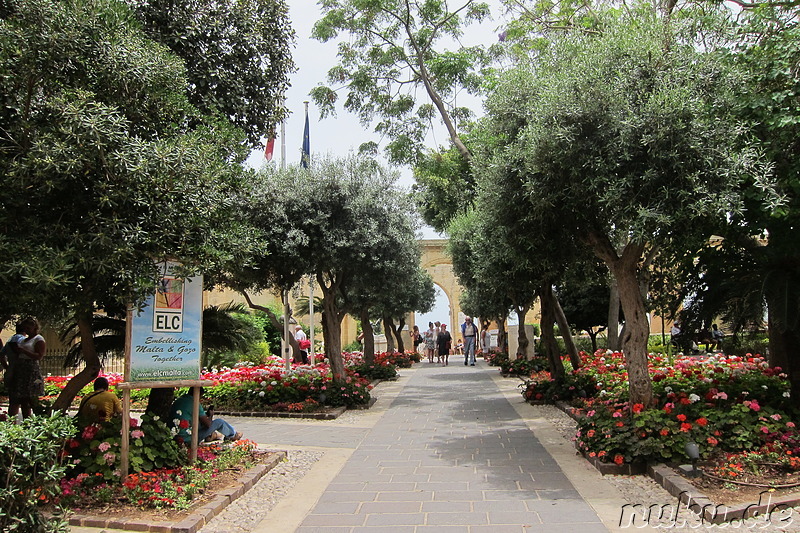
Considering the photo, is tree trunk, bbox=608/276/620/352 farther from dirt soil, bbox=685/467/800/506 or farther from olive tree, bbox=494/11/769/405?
dirt soil, bbox=685/467/800/506

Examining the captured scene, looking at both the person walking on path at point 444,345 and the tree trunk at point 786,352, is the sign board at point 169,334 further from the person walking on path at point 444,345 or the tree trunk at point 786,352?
the person walking on path at point 444,345

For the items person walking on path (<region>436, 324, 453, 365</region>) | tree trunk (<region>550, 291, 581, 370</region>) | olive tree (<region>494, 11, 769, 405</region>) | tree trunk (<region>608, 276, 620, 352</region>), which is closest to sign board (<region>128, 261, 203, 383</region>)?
olive tree (<region>494, 11, 769, 405</region>)

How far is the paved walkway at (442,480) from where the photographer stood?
15.5 feet

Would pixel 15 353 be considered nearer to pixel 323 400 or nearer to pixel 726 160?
pixel 323 400

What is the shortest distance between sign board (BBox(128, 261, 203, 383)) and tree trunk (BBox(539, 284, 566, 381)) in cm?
779

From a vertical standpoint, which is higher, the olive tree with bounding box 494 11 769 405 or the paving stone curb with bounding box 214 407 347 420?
the olive tree with bounding box 494 11 769 405

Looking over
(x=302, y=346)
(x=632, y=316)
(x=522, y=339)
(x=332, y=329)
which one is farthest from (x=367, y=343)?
(x=632, y=316)

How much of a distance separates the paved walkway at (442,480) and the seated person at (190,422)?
882mm

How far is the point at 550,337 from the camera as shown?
12.4 m

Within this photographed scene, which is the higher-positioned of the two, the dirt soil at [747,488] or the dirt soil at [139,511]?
the dirt soil at [747,488]

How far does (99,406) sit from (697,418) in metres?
6.25

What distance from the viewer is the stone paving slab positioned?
15.4 feet

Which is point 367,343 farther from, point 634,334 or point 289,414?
point 634,334

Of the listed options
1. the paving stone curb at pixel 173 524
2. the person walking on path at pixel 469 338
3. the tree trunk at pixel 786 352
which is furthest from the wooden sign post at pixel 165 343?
the person walking on path at pixel 469 338
